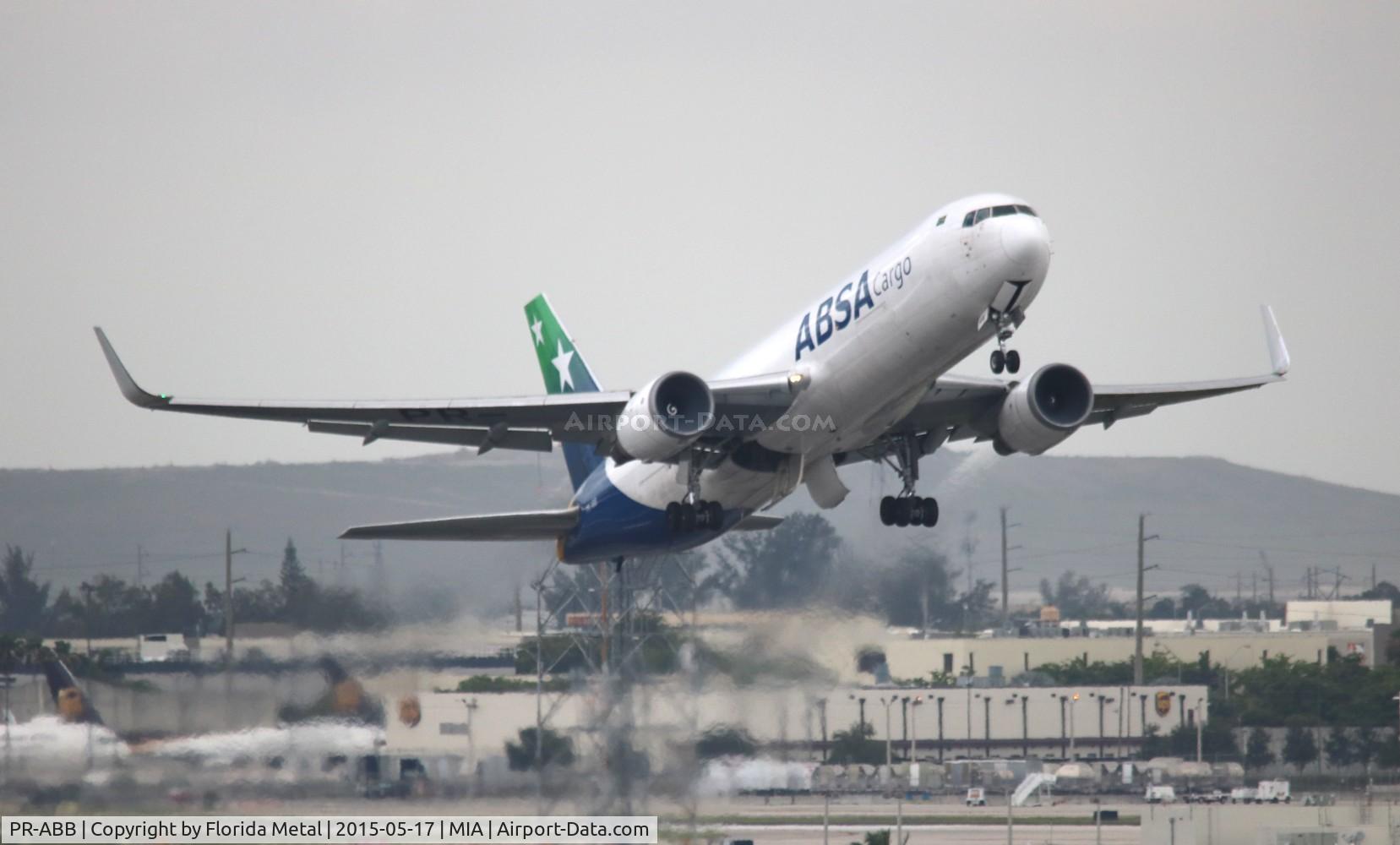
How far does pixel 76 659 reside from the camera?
113 ft

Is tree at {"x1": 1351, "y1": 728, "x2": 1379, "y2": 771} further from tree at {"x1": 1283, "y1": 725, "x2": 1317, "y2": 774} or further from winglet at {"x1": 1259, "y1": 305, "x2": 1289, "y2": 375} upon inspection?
winglet at {"x1": 1259, "y1": 305, "x2": 1289, "y2": 375}

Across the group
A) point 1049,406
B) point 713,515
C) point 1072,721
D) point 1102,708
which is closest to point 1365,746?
point 1102,708

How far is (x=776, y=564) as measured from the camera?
3925 centimetres

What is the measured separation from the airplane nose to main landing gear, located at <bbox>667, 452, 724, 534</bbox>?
7132 millimetres

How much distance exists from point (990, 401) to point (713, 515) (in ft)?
15.9

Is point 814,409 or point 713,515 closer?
point 814,409

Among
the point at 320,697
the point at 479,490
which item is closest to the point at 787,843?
the point at 320,697

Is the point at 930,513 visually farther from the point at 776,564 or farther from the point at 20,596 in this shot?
the point at 20,596

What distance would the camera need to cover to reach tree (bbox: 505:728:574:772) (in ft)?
111

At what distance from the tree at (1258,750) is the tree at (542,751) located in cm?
2126

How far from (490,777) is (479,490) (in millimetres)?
30483

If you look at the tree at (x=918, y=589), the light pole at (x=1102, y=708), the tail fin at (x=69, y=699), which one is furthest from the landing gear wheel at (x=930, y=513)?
the light pole at (x=1102, y=708)

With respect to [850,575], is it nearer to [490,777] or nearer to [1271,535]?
[490,777]
